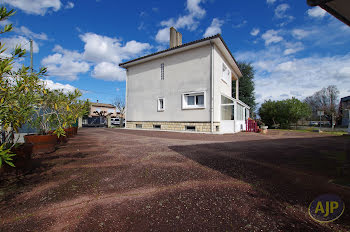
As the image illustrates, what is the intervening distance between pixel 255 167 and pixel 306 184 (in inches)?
36.0

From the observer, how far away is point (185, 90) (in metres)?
12.6

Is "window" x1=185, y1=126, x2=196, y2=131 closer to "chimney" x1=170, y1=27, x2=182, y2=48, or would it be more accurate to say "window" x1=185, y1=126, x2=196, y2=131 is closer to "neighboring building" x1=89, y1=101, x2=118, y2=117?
"chimney" x1=170, y1=27, x2=182, y2=48

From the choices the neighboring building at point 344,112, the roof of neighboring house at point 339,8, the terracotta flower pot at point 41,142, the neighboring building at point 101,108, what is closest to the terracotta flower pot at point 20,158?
the terracotta flower pot at point 41,142

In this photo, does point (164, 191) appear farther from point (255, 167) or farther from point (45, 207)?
point (255, 167)

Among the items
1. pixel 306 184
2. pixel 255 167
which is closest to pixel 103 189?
pixel 255 167

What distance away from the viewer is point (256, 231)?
1461 mm

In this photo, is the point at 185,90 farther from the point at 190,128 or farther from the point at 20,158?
the point at 20,158

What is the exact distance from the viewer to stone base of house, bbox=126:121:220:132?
1153cm

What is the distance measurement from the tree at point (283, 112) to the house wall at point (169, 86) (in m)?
14.5

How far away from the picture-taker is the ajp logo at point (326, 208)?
168 centimetres

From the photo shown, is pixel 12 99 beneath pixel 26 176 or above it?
above

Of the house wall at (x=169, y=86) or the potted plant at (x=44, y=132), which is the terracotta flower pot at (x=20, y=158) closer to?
the potted plant at (x=44, y=132)

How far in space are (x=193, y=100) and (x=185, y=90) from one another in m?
1.06

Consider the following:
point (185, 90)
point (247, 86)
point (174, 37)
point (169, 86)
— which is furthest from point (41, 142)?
point (247, 86)
